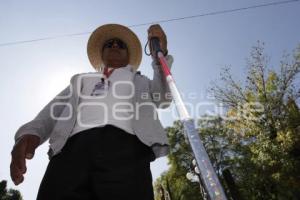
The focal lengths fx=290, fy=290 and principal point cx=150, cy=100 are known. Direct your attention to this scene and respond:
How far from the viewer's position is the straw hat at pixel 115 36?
3.45 meters

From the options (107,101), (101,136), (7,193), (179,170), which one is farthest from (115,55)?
(7,193)

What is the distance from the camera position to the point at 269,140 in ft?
50.9

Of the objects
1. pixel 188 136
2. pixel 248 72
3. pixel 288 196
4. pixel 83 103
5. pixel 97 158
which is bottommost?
pixel 188 136

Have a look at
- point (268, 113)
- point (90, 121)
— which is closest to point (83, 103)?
point (90, 121)

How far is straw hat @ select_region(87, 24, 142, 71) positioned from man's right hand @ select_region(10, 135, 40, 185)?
157 cm

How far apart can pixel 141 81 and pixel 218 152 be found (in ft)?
99.1

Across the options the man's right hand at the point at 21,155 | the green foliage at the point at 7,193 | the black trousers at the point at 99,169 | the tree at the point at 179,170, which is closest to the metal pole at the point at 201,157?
the black trousers at the point at 99,169

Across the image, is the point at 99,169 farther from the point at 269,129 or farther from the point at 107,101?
the point at 269,129

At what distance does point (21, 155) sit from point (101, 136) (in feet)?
1.78

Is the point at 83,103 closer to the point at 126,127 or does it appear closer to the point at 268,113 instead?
the point at 126,127

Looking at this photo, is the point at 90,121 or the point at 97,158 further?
the point at 90,121

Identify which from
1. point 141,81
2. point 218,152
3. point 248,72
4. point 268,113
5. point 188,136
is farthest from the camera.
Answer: point 218,152

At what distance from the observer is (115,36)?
11.2 feet

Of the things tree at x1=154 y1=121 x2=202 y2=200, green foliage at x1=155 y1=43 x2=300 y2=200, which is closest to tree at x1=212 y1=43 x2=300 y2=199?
green foliage at x1=155 y1=43 x2=300 y2=200
